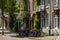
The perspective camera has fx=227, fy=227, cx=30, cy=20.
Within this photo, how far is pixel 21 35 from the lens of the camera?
32469 millimetres

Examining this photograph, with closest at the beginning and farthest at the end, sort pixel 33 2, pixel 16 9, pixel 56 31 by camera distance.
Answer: pixel 56 31 → pixel 33 2 → pixel 16 9

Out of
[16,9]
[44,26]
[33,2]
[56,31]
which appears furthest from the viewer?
[16,9]

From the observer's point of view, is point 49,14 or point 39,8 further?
point 39,8

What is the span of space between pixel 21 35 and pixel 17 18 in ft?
34.3

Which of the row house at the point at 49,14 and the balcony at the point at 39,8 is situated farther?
the balcony at the point at 39,8

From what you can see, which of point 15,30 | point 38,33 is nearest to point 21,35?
point 38,33

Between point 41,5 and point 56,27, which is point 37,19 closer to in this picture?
point 41,5

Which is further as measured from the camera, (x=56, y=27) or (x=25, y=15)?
(x=25, y=15)

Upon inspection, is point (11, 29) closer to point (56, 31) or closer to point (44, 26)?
point (44, 26)

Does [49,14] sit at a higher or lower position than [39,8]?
lower

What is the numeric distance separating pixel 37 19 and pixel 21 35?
6808 mm

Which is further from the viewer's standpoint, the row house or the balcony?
the balcony

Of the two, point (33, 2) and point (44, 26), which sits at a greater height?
point (33, 2)

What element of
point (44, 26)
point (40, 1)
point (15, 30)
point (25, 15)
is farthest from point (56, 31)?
point (15, 30)
